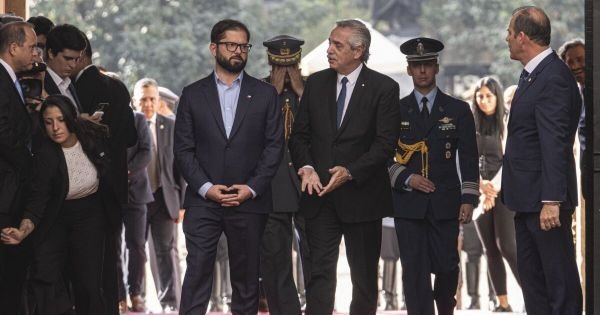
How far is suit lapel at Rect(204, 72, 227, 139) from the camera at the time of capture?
32.5 feet

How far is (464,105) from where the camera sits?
426 inches

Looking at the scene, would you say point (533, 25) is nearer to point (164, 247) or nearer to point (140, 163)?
point (140, 163)

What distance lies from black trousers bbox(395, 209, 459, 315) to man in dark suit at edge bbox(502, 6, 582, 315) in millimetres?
915

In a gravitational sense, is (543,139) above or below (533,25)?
below

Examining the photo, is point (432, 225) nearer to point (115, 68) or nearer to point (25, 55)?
point (25, 55)

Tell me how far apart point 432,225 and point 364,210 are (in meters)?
0.66

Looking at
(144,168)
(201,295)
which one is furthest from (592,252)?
(144,168)

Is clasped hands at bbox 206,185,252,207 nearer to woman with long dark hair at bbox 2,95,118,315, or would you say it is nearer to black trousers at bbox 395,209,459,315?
woman with long dark hair at bbox 2,95,118,315

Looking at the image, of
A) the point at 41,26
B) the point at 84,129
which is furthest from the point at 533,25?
the point at 41,26

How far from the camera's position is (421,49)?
1076 centimetres

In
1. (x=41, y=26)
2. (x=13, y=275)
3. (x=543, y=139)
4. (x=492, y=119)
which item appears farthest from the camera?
(x=492, y=119)

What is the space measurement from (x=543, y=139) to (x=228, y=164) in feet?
5.92

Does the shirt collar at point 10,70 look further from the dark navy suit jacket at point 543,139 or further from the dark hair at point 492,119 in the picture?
the dark hair at point 492,119

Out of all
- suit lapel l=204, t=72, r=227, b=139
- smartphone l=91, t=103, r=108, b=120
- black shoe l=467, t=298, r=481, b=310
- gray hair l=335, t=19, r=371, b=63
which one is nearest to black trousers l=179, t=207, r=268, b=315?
suit lapel l=204, t=72, r=227, b=139
